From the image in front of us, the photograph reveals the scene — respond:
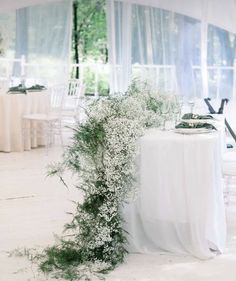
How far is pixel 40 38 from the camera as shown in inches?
355

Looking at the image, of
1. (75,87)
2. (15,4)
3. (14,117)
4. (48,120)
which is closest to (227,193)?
(48,120)

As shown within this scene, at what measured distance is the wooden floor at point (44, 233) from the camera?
121 inches

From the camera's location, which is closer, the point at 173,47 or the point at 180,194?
the point at 180,194

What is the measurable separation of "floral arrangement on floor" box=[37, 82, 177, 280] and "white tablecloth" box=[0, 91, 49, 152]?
367 centimetres

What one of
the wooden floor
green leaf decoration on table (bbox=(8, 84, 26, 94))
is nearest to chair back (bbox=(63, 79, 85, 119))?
green leaf decoration on table (bbox=(8, 84, 26, 94))

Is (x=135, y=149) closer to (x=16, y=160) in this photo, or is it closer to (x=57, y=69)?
(x=16, y=160)

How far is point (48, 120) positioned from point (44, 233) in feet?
10.1

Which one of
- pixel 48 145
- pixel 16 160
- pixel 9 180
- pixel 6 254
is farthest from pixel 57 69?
pixel 6 254

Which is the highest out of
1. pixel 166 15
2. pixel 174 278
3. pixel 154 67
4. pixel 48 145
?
pixel 166 15

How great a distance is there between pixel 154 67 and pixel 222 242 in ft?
17.3

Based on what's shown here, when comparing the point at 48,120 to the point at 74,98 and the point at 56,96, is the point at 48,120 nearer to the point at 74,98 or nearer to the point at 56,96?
the point at 56,96

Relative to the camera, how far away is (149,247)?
3.42 m

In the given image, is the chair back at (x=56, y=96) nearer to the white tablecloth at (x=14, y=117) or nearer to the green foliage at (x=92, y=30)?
the white tablecloth at (x=14, y=117)

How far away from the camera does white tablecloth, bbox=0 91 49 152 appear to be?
675cm
